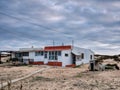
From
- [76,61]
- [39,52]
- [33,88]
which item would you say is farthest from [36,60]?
[33,88]

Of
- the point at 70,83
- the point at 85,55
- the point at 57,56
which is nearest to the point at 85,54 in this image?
the point at 85,55

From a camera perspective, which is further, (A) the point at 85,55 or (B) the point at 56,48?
(A) the point at 85,55

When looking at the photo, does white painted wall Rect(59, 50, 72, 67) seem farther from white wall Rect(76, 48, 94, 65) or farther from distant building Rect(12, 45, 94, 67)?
white wall Rect(76, 48, 94, 65)

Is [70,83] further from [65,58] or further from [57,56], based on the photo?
[57,56]

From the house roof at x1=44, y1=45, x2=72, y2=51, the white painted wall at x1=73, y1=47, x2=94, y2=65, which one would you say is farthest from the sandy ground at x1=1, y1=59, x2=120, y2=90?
the white painted wall at x1=73, y1=47, x2=94, y2=65

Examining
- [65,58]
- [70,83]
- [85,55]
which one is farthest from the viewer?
[85,55]

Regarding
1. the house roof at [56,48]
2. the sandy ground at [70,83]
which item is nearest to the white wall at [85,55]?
the house roof at [56,48]

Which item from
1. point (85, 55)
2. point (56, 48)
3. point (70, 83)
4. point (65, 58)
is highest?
point (56, 48)

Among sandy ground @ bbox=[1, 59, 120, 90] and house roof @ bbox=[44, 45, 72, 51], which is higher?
house roof @ bbox=[44, 45, 72, 51]

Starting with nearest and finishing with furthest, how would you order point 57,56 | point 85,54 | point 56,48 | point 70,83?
point 70,83, point 57,56, point 56,48, point 85,54

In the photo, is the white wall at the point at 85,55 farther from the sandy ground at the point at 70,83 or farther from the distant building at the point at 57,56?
the sandy ground at the point at 70,83

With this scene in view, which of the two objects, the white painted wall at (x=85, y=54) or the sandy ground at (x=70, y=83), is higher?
the white painted wall at (x=85, y=54)

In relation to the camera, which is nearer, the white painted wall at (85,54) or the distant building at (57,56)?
the distant building at (57,56)

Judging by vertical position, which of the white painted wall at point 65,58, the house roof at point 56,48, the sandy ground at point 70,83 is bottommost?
the sandy ground at point 70,83
